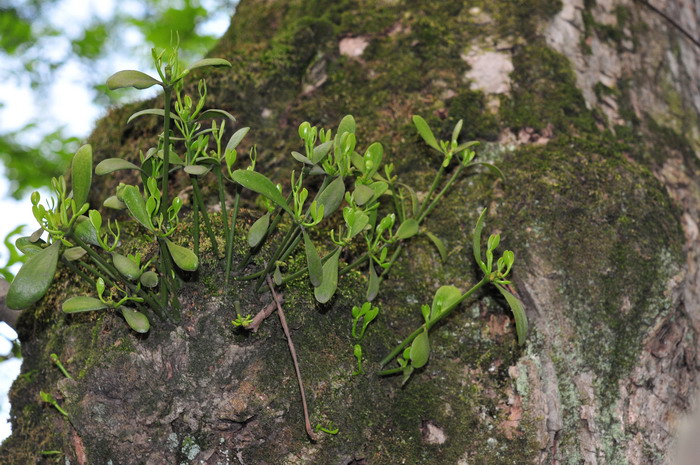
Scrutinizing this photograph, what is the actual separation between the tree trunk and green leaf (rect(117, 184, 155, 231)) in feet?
0.70

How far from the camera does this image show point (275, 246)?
3.96ft

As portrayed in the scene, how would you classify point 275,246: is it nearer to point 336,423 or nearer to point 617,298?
point 336,423

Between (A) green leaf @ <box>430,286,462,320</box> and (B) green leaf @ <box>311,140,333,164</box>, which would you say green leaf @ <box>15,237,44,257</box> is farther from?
(A) green leaf @ <box>430,286,462,320</box>

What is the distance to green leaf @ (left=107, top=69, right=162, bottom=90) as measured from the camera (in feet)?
2.95

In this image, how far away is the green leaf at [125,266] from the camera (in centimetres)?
96

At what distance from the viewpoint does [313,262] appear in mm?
1002

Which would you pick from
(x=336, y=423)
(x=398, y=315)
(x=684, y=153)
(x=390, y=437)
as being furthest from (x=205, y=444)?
(x=684, y=153)

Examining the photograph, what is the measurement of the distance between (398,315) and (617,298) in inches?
19.3

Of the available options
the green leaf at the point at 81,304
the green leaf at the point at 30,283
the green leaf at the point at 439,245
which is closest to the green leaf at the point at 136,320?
the green leaf at the point at 81,304

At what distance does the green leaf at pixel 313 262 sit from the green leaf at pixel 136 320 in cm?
30

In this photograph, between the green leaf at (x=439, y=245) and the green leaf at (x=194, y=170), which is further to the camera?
the green leaf at (x=439, y=245)

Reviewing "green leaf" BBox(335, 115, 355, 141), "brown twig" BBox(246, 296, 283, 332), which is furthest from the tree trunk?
"green leaf" BBox(335, 115, 355, 141)

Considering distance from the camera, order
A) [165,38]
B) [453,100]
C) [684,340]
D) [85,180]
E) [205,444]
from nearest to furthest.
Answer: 1. [85,180]
2. [205,444]
3. [684,340]
4. [453,100]
5. [165,38]

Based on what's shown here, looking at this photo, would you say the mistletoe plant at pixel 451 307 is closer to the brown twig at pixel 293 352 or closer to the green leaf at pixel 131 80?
the brown twig at pixel 293 352
